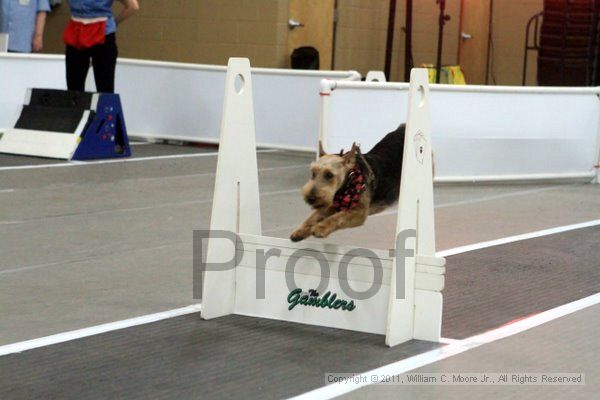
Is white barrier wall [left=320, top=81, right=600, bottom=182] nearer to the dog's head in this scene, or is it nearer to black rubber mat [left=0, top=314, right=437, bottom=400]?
the dog's head

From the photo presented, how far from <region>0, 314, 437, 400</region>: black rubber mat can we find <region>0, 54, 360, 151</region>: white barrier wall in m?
7.17

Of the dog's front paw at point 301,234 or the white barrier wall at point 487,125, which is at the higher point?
the white barrier wall at point 487,125

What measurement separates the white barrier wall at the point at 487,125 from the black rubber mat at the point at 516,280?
2.56 m

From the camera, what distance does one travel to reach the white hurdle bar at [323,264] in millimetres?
5102

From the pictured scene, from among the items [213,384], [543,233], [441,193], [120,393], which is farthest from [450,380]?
[441,193]

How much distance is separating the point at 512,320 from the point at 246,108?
1.73 meters

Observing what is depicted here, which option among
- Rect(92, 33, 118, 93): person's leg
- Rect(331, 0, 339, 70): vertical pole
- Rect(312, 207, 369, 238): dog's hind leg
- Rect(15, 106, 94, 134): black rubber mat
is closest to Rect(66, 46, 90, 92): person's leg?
Rect(92, 33, 118, 93): person's leg

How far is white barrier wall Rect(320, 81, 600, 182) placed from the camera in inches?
397

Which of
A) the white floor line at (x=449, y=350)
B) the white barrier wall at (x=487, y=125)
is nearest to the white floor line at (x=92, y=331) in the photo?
the white floor line at (x=449, y=350)

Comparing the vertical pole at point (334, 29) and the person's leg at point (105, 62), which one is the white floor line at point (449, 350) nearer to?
the person's leg at point (105, 62)

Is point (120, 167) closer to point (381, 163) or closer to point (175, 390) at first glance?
point (381, 163)

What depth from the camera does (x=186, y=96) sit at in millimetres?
13086

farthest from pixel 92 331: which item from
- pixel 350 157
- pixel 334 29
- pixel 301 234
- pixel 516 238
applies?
pixel 334 29

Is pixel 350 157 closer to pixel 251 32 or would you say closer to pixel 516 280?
pixel 516 280
